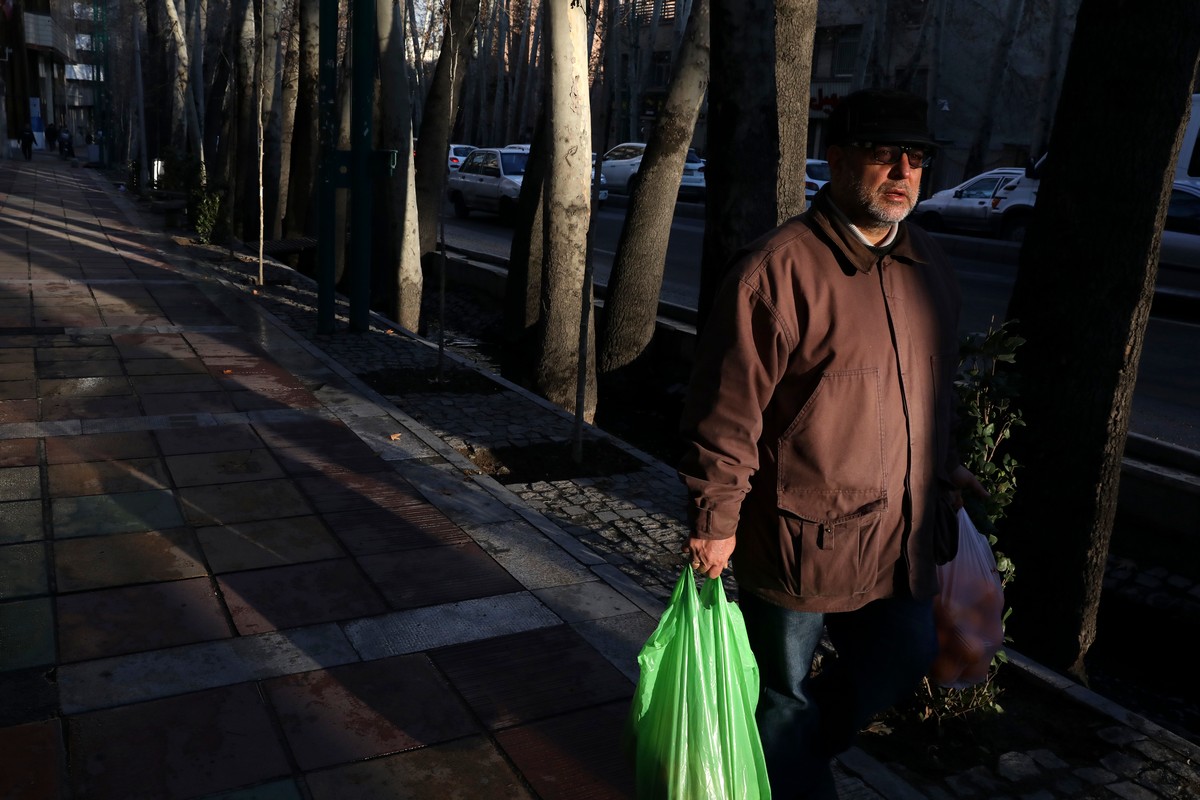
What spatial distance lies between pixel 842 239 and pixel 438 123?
35.6 feet

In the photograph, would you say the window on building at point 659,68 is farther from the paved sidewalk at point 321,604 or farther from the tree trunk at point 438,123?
the paved sidewalk at point 321,604

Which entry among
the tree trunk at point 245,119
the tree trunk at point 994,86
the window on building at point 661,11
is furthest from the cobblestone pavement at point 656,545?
the window on building at point 661,11

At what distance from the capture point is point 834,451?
98.0 inches

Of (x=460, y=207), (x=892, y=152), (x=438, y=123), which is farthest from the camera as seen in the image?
(x=460, y=207)

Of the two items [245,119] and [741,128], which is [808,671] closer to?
[741,128]

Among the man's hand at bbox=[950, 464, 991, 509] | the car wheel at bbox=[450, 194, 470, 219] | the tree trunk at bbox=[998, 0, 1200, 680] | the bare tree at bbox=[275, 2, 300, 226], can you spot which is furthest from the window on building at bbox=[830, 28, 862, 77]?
the man's hand at bbox=[950, 464, 991, 509]

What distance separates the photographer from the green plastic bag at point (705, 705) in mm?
2506

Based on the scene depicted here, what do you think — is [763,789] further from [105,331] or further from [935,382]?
[105,331]

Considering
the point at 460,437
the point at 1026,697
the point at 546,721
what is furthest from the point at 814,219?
the point at 460,437

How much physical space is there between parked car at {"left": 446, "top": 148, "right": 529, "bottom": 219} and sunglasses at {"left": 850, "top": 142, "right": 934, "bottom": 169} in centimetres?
2069

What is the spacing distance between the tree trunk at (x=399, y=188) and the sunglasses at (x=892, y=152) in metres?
8.99

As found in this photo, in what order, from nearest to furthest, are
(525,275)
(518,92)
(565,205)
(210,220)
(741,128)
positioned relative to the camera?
(741,128) → (565,205) → (525,275) → (210,220) → (518,92)

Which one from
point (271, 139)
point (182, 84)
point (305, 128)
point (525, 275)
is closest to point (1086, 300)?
point (525, 275)

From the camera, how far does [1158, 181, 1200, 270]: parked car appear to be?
13945 mm
